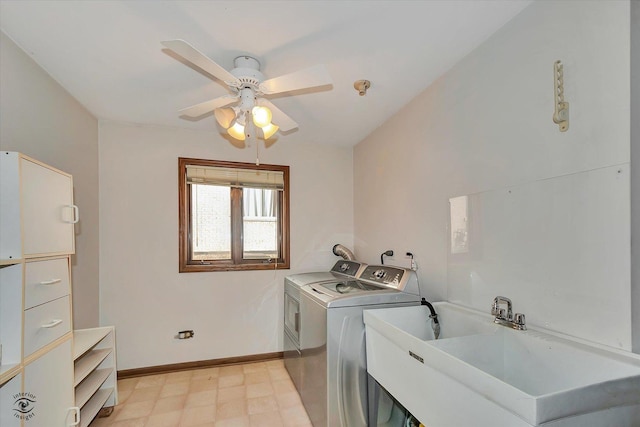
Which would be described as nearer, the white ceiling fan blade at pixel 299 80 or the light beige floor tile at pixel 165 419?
the white ceiling fan blade at pixel 299 80

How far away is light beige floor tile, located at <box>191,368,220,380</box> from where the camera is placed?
2809mm

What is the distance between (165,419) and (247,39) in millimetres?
2672

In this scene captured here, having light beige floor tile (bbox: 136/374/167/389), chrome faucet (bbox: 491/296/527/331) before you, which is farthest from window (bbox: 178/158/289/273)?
chrome faucet (bbox: 491/296/527/331)

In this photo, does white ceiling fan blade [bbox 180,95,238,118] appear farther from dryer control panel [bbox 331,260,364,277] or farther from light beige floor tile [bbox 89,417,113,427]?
light beige floor tile [bbox 89,417,113,427]

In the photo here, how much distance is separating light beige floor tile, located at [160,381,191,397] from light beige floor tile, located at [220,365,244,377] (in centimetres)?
33

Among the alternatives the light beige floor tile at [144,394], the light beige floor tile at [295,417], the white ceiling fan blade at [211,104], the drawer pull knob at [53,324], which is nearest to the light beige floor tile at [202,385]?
the light beige floor tile at [144,394]

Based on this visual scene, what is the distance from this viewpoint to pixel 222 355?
3.07 meters

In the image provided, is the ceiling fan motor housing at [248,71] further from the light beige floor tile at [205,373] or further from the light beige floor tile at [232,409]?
the light beige floor tile at [205,373]

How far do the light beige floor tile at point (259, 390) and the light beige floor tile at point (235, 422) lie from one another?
11.4 inches

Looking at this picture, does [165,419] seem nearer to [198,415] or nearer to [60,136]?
[198,415]

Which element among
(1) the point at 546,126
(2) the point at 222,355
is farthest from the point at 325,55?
(2) the point at 222,355

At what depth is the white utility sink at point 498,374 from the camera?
872 millimetres

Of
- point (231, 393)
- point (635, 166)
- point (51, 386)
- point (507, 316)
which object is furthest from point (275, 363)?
point (635, 166)

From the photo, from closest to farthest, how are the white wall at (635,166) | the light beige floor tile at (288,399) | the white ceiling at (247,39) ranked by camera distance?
the white wall at (635,166) < the white ceiling at (247,39) < the light beige floor tile at (288,399)
